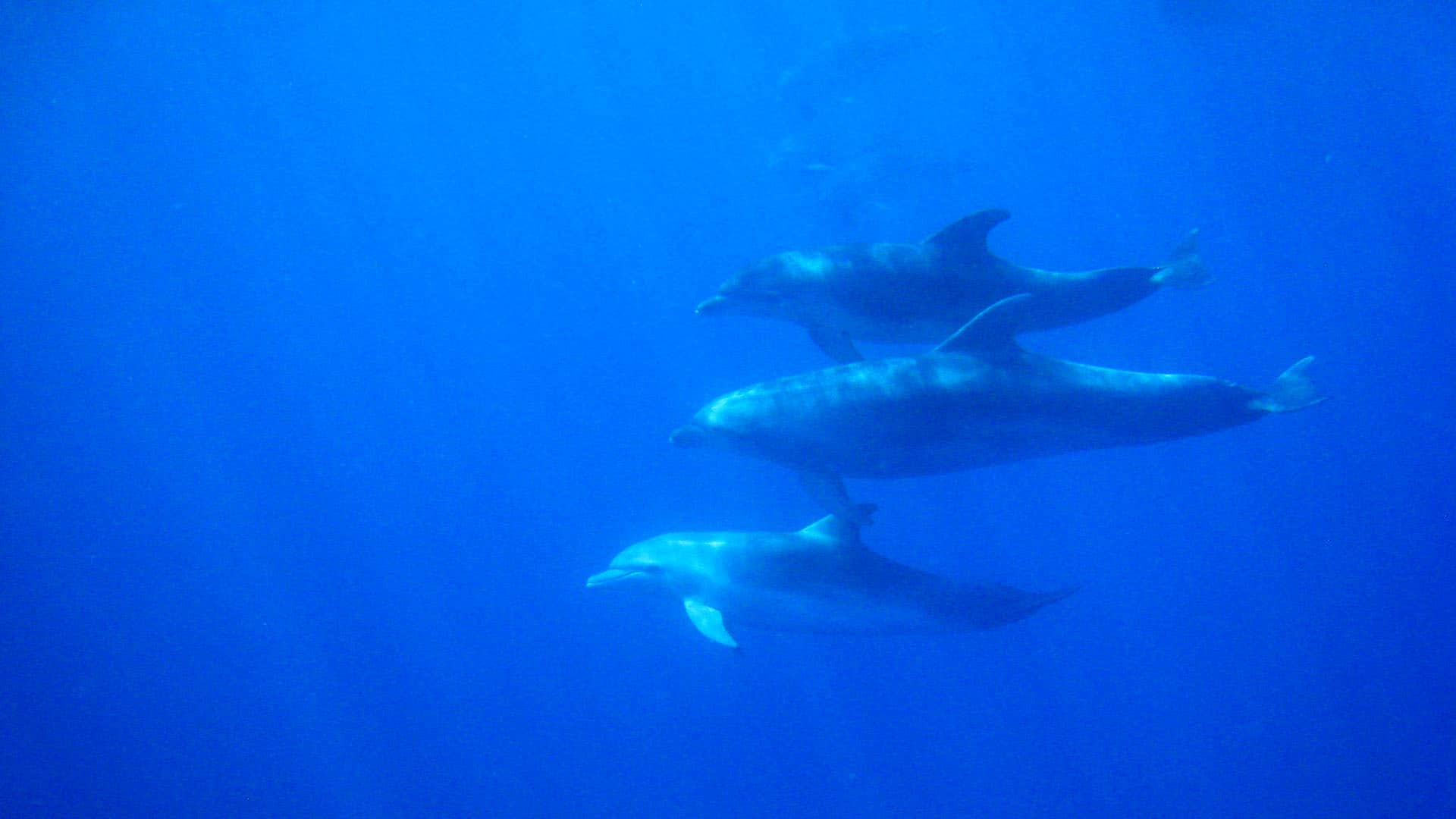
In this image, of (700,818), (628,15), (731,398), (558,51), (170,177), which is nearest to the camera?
(731,398)

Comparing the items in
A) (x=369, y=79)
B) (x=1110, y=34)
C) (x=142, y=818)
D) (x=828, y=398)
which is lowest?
(x=828, y=398)

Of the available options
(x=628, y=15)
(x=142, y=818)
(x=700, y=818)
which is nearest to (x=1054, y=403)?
(x=700, y=818)

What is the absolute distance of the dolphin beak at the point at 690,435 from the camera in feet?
24.1

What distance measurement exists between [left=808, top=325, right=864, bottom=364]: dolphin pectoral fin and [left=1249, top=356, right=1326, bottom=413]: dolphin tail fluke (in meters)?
2.94

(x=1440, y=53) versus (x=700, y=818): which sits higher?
(x=1440, y=53)

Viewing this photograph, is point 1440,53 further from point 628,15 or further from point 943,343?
point 943,343

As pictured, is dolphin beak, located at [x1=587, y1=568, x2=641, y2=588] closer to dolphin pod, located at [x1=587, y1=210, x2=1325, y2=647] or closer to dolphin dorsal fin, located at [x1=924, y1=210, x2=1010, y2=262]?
dolphin pod, located at [x1=587, y1=210, x2=1325, y2=647]

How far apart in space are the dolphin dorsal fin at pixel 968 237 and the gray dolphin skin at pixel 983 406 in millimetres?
623

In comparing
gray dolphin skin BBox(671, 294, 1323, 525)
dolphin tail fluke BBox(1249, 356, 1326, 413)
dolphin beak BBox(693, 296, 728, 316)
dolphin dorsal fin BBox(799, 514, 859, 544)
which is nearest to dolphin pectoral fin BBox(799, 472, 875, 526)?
dolphin dorsal fin BBox(799, 514, 859, 544)

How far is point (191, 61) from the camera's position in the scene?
36.1m

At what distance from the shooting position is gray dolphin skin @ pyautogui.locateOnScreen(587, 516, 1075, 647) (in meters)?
8.38

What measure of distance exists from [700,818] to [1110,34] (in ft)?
136

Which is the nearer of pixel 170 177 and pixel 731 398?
pixel 731 398

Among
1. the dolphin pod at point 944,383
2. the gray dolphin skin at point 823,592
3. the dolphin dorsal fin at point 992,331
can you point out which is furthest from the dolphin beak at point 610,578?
the dolphin dorsal fin at point 992,331
